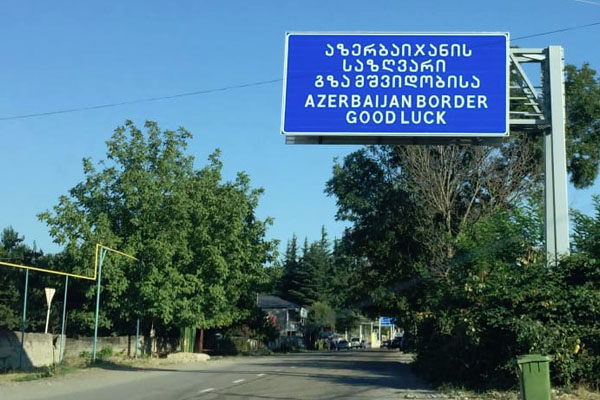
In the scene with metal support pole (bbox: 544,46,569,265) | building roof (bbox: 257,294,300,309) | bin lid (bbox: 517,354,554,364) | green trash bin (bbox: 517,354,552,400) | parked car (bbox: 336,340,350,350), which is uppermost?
metal support pole (bbox: 544,46,569,265)

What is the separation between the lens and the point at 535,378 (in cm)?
1305

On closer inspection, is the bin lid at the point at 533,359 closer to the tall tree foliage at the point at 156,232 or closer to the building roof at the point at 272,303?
the tall tree foliage at the point at 156,232

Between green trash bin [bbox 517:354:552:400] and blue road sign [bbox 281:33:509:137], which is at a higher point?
blue road sign [bbox 281:33:509:137]

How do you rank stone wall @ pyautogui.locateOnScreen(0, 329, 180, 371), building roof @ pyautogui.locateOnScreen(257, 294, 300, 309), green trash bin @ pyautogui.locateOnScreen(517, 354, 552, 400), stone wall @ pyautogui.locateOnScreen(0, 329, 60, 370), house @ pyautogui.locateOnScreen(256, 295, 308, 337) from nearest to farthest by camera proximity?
green trash bin @ pyautogui.locateOnScreen(517, 354, 552, 400)
stone wall @ pyautogui.locateOnScreen(0, 329, 60, 370)
stone wall @ pyautogui.locateOnScreen(0, 329, 180, 371)
house @ pyautogui.locateOnScreen(256, 295, 308, 337)
building roof @ pyautogui.locateOnScreen(257, 294, 300, 309)

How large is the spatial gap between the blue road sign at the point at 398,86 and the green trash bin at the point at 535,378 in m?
5.72

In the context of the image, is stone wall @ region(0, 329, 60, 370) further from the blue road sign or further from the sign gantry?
the blue road sign

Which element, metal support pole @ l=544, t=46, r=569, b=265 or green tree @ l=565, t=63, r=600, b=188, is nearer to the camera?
metal support pole @ l=544, t=46, r=569, b=265

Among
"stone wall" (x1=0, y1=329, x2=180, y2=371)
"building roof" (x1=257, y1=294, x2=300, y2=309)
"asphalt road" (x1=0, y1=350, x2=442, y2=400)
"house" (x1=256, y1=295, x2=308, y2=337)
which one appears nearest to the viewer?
"asphalt road" (x1=0, y1=350, x2=442, y2=400)

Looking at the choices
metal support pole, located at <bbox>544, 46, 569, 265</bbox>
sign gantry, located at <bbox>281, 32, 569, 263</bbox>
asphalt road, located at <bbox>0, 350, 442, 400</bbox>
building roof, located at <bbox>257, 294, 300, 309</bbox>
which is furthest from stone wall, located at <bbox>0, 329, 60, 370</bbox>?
building roof, located at <bbox>257, 294, 300, 309</bbox>

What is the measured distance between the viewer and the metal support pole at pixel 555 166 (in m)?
17.4

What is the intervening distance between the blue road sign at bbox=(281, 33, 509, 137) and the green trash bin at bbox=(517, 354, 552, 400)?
5.72 meters

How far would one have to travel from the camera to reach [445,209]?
32.8 metres

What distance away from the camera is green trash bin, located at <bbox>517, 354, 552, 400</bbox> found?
13.0 metres

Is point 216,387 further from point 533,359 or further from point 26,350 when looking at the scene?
point 26,350
